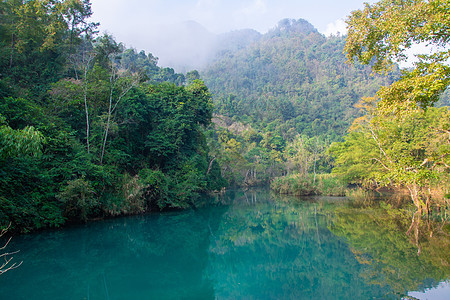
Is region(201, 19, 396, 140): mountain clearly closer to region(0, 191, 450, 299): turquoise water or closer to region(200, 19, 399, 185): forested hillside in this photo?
region(200, 19, 399, 185): forested hillside

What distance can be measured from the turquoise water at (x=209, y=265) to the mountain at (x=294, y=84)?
43.5 meters

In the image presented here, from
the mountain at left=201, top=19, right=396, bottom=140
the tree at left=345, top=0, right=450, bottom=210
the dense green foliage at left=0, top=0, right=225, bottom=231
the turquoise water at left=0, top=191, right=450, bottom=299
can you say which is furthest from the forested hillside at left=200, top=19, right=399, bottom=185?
the dense green foliage at left=0, top=0, right=225, bottom=231

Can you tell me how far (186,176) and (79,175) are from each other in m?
6.14

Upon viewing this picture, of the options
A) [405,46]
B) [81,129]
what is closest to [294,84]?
[81,129]

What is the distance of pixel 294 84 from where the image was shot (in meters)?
91.1

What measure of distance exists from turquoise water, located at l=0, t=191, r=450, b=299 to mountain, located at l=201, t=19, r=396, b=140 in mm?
43530

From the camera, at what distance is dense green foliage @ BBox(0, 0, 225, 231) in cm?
1035

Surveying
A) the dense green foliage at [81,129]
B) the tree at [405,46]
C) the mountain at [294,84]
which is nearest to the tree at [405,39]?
the tree at [405,46]

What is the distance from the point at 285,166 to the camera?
39.3 meters

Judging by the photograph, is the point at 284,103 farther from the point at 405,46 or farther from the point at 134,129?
the point at 405,46

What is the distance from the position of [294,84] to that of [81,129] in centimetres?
8434

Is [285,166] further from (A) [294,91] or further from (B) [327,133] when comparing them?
(A) [294,91]

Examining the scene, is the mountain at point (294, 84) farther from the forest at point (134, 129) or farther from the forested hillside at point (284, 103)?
the forest at point (134, 129)

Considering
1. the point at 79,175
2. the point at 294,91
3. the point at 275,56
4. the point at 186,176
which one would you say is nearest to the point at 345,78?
the point at 294,91
